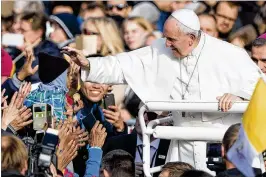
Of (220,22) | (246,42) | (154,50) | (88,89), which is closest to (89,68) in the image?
(154,50)

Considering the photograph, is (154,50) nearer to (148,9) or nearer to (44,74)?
(44,74)

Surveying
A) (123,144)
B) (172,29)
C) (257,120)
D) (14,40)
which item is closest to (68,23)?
(14,40)

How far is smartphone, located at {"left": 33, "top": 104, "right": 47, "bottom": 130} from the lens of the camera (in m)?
9.11

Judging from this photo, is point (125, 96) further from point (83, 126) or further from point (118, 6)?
point (118, 6)

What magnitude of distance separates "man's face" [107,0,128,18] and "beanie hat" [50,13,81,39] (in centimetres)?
50

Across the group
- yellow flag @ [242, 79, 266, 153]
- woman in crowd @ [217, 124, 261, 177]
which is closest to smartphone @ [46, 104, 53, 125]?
woman in crowd @ [217, 124, 261, 177]

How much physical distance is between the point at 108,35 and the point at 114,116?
3609 mm

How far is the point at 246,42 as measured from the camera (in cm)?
1302

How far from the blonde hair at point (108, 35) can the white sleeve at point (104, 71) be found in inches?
161

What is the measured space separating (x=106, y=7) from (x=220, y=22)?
1805 millimetres

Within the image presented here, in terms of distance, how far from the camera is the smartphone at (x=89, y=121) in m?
10.0

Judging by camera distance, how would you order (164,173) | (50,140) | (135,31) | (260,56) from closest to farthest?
(50,140), (164,173), (260,56), (135,31)

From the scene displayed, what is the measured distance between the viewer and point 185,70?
360 inches

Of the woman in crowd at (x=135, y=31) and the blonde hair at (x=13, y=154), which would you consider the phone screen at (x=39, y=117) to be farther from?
the woman in crowd at (x=135, y=31)
